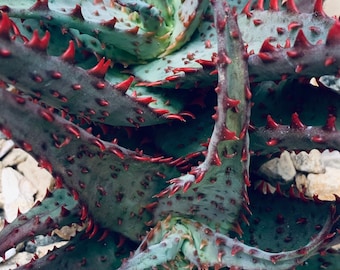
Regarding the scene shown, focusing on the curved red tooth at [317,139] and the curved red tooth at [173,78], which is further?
the curved red tooth at [173,78]

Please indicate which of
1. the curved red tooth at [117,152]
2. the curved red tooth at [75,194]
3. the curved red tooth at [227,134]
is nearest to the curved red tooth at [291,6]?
the curved red tooth at [227,134]

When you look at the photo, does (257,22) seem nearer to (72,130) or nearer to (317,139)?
(317,139)

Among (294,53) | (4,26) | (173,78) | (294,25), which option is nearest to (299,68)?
(294,53)

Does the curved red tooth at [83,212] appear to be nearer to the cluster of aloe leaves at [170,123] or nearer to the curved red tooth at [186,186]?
the cluster of aloe leaves at [170,123]

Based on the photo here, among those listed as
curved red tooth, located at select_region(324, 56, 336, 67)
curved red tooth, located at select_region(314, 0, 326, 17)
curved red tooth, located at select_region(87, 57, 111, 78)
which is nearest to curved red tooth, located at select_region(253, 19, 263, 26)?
curved red tooth, located at select_region(314, 0, 326, 17)

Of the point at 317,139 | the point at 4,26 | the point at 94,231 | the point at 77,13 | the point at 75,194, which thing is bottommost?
the point at 94,231

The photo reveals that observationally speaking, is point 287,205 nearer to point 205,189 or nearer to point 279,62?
point 205,189

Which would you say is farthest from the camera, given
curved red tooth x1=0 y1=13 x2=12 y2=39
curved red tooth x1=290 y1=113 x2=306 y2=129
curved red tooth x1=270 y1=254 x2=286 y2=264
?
curved red tooth x1=290 y1=113 x2=306 y2=129

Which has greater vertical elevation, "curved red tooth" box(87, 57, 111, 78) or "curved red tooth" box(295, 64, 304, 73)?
"curved red tooth" box(295, 64, 304, 73)

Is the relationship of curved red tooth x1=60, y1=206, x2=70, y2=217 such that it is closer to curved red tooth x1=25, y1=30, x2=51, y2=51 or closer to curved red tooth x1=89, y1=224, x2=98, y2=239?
curved red tooth x1=89, y1=224, x2=98, y2=239
